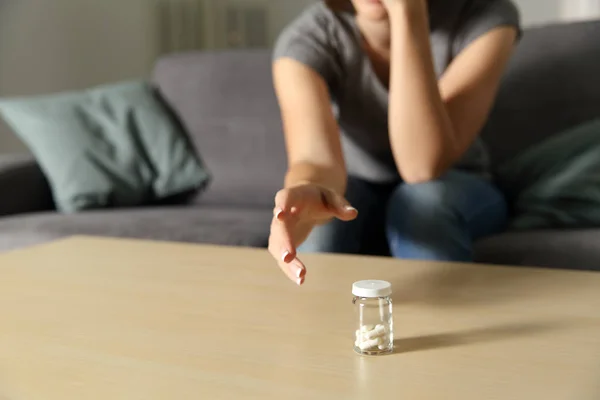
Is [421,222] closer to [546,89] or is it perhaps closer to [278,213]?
[278,213]

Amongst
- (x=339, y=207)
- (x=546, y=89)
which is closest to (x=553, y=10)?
(x=546, y=89)

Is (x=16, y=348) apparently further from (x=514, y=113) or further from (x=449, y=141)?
(x=514, y=113)

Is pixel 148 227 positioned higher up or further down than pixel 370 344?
further down

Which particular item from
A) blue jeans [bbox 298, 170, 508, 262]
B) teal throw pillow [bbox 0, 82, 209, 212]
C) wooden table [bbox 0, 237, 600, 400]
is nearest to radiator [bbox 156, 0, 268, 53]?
teal throw pillow [bbox 0, 82, 209, 212]

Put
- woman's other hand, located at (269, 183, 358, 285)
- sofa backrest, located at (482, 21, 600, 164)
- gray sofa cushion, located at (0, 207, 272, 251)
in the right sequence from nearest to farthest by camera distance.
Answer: woman's other hand, located at (269, 183, 358, 285)
gray sofa cushion, located at (0, 207, 272, 251)
sofa backrest, located at (482, 21, 600, 164)

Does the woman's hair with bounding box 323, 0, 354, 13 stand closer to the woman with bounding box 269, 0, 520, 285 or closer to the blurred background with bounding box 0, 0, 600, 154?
the woman with bounding box 269, 0, 520, 285

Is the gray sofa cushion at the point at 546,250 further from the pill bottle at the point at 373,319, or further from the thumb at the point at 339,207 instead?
the pill bottle at the point at 373,319
